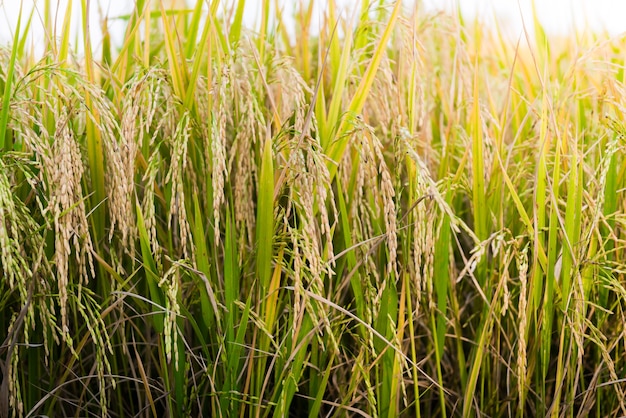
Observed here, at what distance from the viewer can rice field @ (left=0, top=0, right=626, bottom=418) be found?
43.1 inches

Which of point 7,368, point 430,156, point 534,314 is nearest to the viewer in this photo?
point 7,368

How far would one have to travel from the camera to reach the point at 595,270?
1.28m

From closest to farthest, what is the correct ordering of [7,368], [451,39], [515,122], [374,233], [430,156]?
[7,368] → [374,233] → [430,156] → [515,122] → [451,39]

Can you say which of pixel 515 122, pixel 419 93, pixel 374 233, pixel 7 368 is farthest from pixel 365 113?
pixel 7 368

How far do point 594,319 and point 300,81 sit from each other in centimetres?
85

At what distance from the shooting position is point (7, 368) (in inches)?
44.0

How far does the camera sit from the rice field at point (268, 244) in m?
1.10

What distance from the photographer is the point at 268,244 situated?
1.13 metres

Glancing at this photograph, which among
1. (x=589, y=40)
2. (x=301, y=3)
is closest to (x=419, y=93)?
(x=301, y=3)

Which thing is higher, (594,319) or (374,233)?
(374,233)

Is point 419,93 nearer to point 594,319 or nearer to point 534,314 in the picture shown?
point 534,314

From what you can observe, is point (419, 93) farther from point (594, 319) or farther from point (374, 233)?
point (594, 319)

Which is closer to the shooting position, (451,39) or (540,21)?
(540,21)

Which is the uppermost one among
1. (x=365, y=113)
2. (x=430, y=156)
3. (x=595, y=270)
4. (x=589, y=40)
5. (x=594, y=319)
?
(x=589, y=40)
